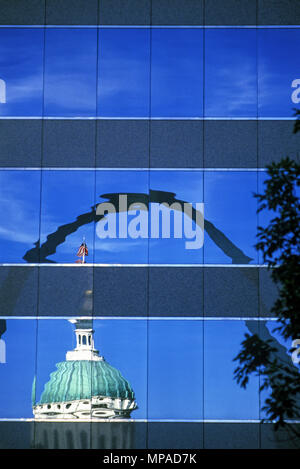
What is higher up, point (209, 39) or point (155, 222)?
point (209, 39)

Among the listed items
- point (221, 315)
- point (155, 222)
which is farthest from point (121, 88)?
point (221, 315)

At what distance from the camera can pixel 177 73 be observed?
14781 mm

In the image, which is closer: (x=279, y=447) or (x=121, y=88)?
(x=279, y=447)

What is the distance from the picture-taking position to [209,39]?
1484 centimetres

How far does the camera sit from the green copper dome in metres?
14.1

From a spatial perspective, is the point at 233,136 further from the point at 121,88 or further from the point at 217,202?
the point at 121,88

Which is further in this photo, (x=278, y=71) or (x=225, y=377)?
(x=278, y=71)

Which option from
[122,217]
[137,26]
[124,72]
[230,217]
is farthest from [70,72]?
[230,217]

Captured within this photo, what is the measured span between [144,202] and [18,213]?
2.63 metres

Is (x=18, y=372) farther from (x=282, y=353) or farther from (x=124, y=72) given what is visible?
(x=124, y=72)

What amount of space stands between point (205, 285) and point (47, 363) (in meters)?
3.57

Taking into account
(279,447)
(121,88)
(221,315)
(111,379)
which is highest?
(121,88)

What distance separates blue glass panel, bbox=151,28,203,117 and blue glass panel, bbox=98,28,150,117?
7.6 inches

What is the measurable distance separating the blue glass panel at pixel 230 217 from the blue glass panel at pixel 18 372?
400cm
